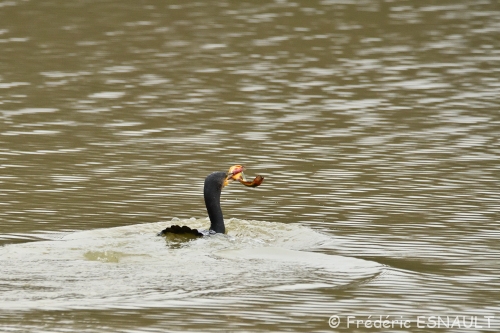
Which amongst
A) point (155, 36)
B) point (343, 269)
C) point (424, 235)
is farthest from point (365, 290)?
point (155, 36)

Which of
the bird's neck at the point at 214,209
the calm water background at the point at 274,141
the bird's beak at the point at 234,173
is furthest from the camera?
the bird's beak at the point at 234,173

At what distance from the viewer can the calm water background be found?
8.52m

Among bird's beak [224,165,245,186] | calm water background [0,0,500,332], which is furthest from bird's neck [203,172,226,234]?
calm water background [0,0,500,332]

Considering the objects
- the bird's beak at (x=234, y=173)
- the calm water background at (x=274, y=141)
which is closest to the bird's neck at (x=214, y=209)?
the bird's beak at (x=234, y=173)

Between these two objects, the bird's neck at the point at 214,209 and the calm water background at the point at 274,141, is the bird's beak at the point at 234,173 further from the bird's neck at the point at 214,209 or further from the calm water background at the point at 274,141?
the calm water background at the point at 274,141

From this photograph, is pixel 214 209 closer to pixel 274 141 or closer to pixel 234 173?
pixel 234 173

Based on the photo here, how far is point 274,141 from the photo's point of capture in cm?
1495

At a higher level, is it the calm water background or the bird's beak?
the bird's beak

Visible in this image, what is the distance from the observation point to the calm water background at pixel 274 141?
27.9 ft

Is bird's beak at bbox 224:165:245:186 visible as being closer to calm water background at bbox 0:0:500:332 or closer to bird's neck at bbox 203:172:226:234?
bird's neck at bbox 203:172:226:234

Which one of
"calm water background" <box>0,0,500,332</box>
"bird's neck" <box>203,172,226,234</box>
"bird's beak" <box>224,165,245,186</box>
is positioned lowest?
"calm water background" <box>0,0,500,332</box>

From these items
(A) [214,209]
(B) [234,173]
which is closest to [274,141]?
(B) [234,173]

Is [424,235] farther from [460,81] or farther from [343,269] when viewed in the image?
[460,81]

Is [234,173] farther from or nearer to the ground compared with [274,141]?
farther from the ground
